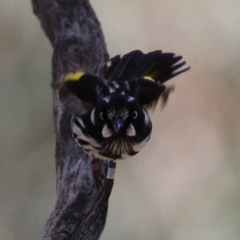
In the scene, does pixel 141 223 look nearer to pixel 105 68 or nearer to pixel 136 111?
pixel 105 68

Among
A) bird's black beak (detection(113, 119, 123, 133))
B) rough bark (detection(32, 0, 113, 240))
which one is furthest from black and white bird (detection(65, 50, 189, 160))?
rough bark (detection(32, 0, 113, 240))

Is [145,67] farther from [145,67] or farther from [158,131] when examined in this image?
[158,131]

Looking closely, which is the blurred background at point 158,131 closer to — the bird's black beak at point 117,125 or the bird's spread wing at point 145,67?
the bird's spread wing at point 145,67

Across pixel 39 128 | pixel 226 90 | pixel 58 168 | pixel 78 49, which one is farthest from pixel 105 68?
pixel 226 90

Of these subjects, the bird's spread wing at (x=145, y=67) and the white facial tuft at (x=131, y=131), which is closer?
the white facial tuft at (x=131, y=131)

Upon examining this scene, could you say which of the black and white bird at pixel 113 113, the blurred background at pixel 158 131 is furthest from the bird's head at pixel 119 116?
the blurred background at pixel 158 131

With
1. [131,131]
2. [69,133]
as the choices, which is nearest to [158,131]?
[69,133]

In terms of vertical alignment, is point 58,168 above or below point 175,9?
below

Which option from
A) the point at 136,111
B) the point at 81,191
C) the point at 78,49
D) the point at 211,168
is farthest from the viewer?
the point at 211,168
